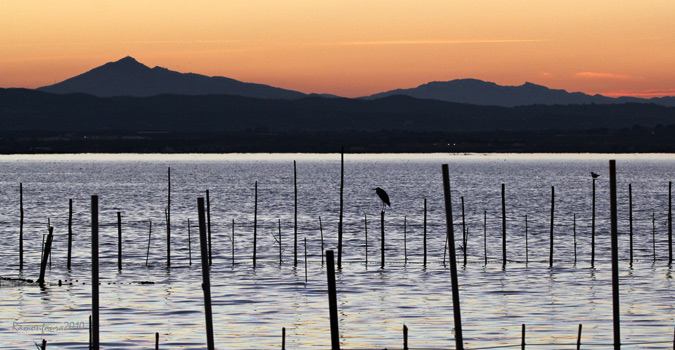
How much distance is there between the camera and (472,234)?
63.4 meters

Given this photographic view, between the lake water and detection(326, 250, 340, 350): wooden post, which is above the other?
detection(326, 250, 340, 350): wooden post

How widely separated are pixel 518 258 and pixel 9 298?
24263mm

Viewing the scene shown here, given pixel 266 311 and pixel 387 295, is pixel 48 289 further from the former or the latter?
pixel 387 295

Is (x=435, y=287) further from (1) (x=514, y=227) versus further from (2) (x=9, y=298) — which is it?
(1) (x=514, y=227)

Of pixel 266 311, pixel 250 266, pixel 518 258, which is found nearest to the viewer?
pixel 266 311

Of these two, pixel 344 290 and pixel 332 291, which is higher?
pixel 332 291

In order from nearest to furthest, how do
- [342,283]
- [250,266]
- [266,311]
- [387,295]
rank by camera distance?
[266,311], [387,295], [342,283], [250,266]

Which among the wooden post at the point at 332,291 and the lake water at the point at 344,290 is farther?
the lake water at the point at 344,290

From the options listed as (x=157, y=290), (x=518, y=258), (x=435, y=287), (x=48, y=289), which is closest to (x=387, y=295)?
(x=435, y=287)

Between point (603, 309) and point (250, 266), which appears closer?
point (603, 309)

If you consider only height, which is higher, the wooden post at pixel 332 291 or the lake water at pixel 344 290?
the wooden post at pixel 332 291

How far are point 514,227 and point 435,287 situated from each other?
33756 mm

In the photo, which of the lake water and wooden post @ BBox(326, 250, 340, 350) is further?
the lake water

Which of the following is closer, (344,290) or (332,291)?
(332,291)
